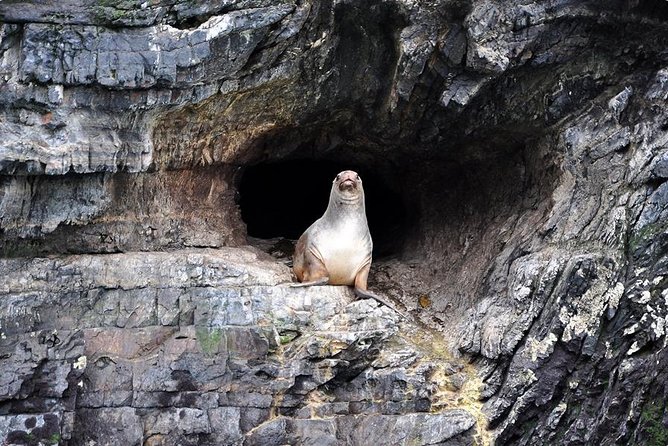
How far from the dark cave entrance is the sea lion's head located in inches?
73.8

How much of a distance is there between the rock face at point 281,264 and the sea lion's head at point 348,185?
67 cm

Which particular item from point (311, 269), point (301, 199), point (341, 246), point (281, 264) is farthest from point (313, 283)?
point (301, 199)

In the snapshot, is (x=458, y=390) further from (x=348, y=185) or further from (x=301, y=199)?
(x=301, y=199)

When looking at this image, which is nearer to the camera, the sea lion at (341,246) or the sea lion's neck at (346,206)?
the sea lion at (341,246)

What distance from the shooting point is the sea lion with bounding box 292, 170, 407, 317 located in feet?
30.0

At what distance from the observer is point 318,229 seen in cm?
945

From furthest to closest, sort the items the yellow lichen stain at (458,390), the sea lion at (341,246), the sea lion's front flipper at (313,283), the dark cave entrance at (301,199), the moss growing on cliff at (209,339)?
the dark cave entrance at (301,199)
the sea lion at (341,246)
the sea lion's front flipper at (313,283)
the moss growing on cliff at (209,339)
the yellow lichen stain at (458,390)

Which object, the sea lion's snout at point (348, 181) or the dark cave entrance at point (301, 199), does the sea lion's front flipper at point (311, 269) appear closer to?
the sea lion's snout at point (348, 181)

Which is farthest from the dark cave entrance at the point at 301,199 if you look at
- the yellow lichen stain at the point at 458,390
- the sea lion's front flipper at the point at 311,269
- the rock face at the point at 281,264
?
the yellow lichen stain at the point at 458,390

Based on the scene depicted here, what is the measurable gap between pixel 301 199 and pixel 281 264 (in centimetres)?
300

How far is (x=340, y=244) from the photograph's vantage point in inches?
364

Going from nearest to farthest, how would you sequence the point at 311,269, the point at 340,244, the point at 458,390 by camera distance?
the point at 458,390
the point at 311,269
the point at 340,244

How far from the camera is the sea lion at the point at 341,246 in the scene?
9133mm

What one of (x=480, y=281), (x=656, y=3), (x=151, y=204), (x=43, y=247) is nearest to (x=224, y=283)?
(x=151, y=204)
